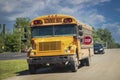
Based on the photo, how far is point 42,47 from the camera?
2072cm

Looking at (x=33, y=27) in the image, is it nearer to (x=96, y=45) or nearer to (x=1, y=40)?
(x=96, y=45)

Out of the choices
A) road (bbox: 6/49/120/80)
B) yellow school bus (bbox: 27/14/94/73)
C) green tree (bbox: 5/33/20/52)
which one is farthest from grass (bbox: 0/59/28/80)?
green tree (bbox: 5/33/20/52)

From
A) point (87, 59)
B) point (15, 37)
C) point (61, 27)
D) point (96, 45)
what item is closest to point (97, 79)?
point (61, 27)

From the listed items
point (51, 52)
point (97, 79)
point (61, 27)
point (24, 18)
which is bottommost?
point (97, 79)

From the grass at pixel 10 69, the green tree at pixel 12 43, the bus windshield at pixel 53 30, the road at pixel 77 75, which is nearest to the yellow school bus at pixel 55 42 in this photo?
the bus windshield at pixel 53 30

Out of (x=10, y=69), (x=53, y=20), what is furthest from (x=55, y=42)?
(x=10, y=69)

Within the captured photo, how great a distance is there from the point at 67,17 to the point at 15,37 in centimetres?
7096

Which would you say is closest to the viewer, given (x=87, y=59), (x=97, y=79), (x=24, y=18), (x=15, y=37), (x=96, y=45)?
(x=97, y=79)

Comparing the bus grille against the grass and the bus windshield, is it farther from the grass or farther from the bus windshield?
the grass

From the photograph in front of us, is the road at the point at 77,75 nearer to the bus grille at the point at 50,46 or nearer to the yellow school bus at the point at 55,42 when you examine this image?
the yellow school bus at the point at 55,42

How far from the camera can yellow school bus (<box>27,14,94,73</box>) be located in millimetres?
20359

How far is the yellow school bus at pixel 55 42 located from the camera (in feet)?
66.8

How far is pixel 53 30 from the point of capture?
21.4 m

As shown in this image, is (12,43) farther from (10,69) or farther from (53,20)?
(53,20)
